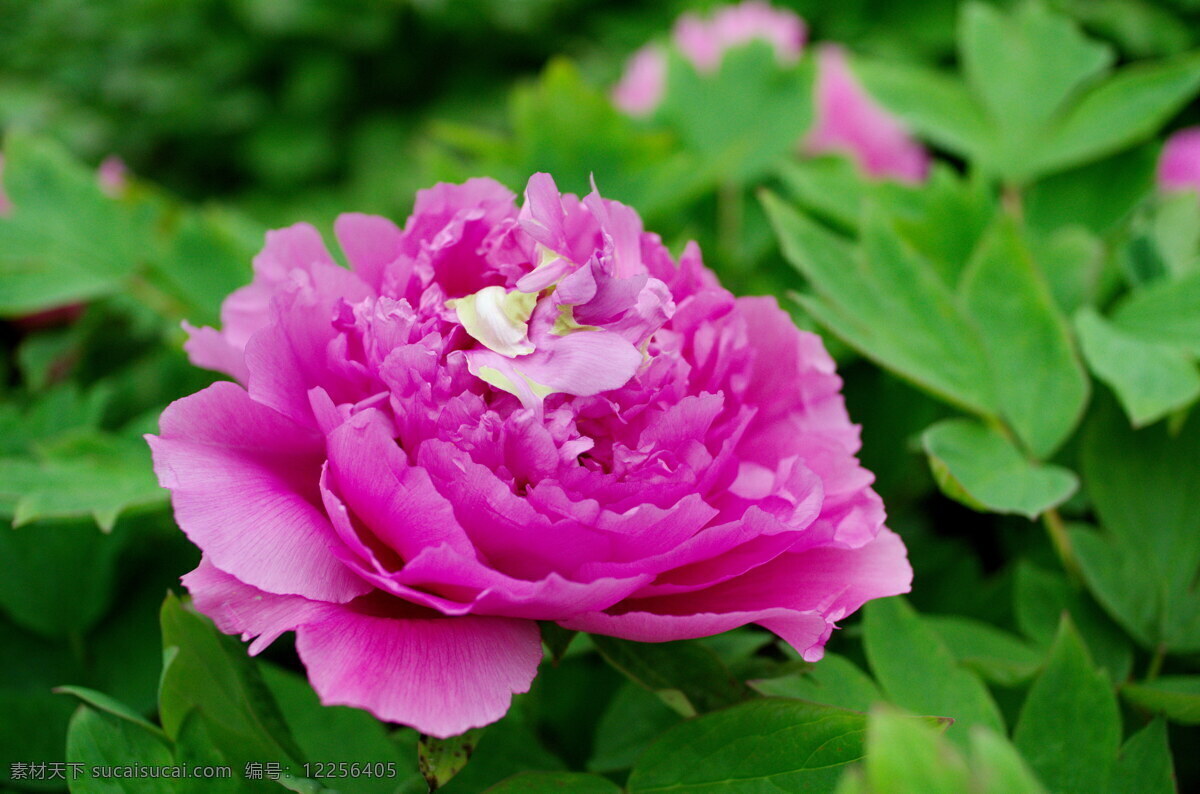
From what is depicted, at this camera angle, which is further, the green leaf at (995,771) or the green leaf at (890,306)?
the green leaf at (890,306)

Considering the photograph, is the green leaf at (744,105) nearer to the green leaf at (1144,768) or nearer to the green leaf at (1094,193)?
the green leaf at (1094,193)

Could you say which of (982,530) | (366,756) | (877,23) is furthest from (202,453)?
(877,23)

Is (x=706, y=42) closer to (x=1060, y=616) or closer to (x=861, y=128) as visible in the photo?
(x=861, y=128)

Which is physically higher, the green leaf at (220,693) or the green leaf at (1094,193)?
the green leaf at (1094,193)

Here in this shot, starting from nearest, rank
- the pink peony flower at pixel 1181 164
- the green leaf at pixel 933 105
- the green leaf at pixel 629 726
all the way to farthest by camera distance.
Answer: the green leaf at pixel 629 726 → the green leaf at pixel 933 105 → the pink peony flower at pixel 1181 164

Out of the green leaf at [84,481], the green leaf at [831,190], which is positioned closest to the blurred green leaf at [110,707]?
the green leaf at [84,481]

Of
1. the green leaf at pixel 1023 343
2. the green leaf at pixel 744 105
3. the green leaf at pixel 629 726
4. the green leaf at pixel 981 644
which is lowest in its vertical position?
the green leaf at pixel 629 726

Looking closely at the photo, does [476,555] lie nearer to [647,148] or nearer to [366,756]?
[366,756]

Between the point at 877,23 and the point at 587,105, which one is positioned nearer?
the point at 587,105
